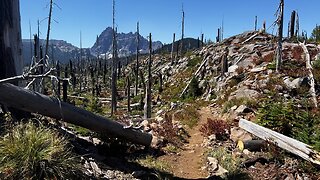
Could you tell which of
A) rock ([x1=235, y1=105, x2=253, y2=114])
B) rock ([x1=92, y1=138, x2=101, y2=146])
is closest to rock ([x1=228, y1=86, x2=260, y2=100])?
rock ([x1=235, y1=105, x2=253, y2=114])

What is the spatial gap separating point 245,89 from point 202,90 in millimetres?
9506

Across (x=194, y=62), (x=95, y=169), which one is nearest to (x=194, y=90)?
(x=194, y=62)

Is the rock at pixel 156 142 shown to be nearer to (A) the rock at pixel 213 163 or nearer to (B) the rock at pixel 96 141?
(A) the rock at pixel 213 163

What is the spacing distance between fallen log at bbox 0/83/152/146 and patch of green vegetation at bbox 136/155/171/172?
567 mm

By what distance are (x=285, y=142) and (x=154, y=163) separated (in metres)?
3.46

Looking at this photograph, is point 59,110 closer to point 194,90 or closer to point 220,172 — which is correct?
point 220,172

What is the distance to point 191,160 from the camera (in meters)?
9.11

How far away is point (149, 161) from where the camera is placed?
822 cm

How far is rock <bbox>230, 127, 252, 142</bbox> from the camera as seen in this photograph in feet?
31.7

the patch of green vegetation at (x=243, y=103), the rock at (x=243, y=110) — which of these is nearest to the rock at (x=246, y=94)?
the patch of green vegetation at (x=243, y=103)

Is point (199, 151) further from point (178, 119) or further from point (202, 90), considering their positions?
point (202, 90)

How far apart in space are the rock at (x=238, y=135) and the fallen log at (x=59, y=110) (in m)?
3.16

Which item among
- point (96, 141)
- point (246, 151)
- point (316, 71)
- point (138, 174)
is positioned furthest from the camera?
point (316, 71)

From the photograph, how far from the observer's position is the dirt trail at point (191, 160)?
7.87m
